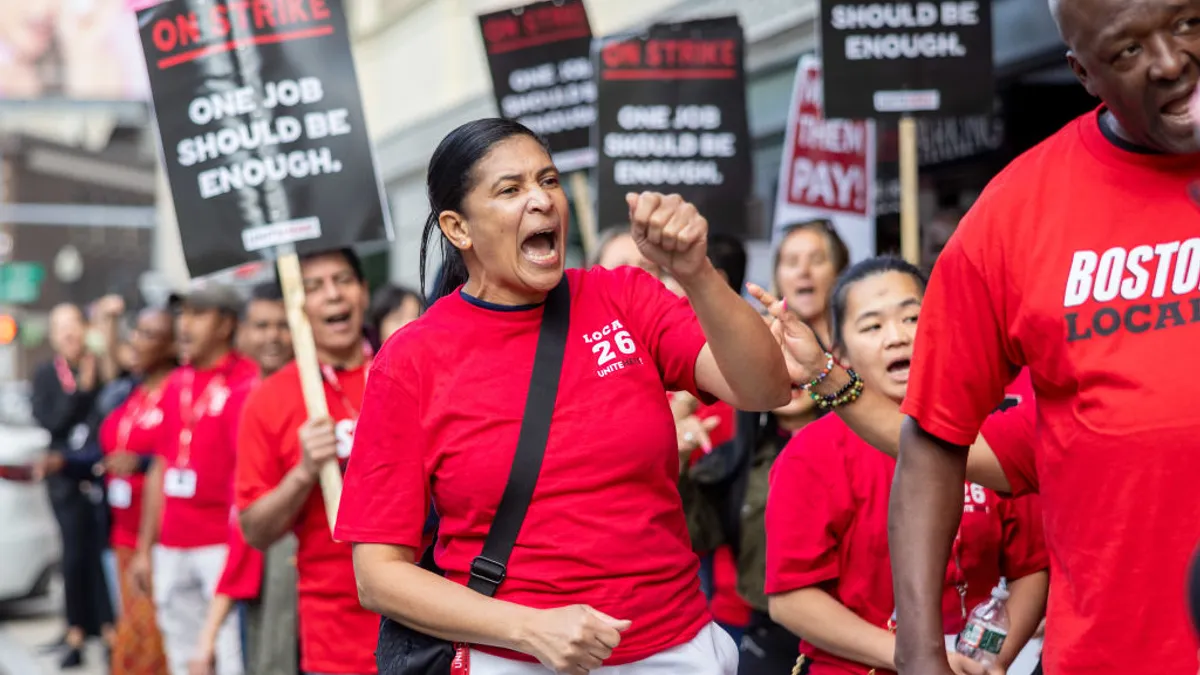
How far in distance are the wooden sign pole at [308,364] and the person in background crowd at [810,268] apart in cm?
177

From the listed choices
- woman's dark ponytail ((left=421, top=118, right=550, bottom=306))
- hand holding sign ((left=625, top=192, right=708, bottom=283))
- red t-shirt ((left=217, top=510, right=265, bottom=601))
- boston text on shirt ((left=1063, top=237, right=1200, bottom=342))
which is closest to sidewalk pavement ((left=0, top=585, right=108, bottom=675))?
red t-shirt ((left=217, top=510, right=265, bottom=601))

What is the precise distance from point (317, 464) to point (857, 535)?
6.07 ft

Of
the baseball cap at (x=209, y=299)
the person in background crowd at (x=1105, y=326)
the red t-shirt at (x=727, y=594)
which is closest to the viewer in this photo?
the person in background crowd at (x=1105, y=326)

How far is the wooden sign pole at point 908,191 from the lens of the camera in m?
6.01

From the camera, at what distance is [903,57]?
21.0 ft

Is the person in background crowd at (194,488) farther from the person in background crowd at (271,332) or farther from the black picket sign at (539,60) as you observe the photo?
the black picket sign at (539,60)

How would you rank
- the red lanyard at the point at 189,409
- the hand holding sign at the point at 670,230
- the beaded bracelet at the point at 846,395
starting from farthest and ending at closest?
1. the red lanyard at the point at 189,409
2. the beaded bracelet at the point at 846,395
3. the hand holding sign at the point at 670,230

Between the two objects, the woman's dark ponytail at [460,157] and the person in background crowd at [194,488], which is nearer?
the woman's dark ponytail at [460,157]

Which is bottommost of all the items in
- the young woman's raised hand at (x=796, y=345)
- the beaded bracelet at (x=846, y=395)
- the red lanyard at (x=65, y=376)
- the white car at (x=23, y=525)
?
the white car at (x=23, y=525)

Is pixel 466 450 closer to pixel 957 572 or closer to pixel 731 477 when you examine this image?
pixel 957 572

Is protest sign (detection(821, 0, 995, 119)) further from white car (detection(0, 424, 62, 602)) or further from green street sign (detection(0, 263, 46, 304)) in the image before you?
green street sign (detection(0, 263, 46, 304))

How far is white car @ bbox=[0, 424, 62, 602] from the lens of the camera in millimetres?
12000

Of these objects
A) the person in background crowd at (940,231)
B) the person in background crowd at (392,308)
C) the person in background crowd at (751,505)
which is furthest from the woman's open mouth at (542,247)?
the person in background crowd at (940,231)

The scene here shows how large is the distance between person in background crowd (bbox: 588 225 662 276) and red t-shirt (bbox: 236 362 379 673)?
3.05 feet
